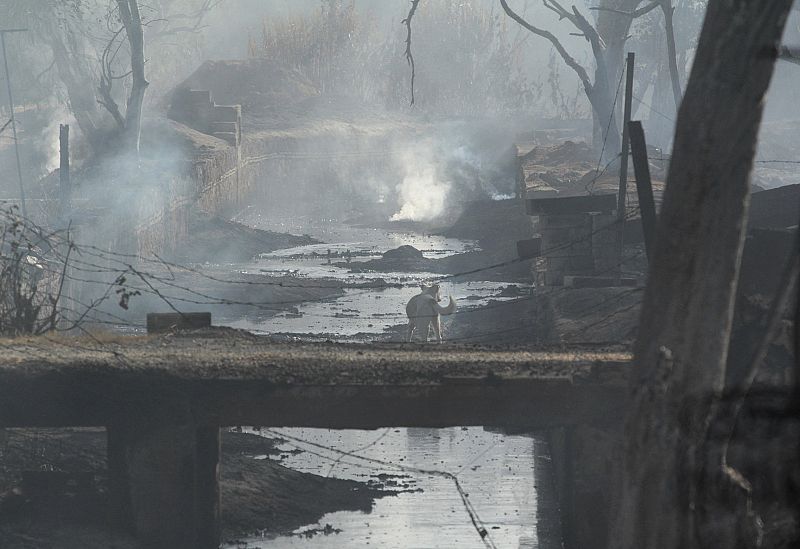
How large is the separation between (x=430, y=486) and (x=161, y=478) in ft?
12.8

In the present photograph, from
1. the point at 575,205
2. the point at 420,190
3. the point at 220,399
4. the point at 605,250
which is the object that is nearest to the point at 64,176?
the point at 575,205

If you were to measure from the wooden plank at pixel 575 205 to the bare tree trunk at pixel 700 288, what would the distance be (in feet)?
42.5

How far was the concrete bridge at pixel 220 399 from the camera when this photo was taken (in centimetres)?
1234

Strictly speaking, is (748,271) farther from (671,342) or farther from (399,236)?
(399,236)

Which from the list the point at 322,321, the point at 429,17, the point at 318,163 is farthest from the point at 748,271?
the point at 429,17

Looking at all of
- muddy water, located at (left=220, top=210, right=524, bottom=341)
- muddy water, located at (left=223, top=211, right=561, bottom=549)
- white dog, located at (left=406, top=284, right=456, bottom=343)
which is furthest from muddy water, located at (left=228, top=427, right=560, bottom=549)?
muddy water, located at (left=220, top=210, right=524, bottom=341)

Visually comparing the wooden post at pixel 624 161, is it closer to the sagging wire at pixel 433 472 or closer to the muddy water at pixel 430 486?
the muddy water at pixel 430 486

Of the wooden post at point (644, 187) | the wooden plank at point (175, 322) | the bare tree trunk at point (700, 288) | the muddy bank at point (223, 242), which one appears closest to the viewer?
the bare tree trunk at point (700, 288)

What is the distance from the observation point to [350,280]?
3062 cm

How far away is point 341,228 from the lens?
47156 mm

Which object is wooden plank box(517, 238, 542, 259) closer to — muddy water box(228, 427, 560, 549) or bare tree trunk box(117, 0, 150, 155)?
muddy water box(228, 427, 560, 549)

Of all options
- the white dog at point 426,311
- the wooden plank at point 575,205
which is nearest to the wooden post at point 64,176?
the white dog at point 426,311

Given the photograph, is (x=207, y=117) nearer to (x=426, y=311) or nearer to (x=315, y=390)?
(x=426, y=311)

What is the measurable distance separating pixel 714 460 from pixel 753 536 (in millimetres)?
469
